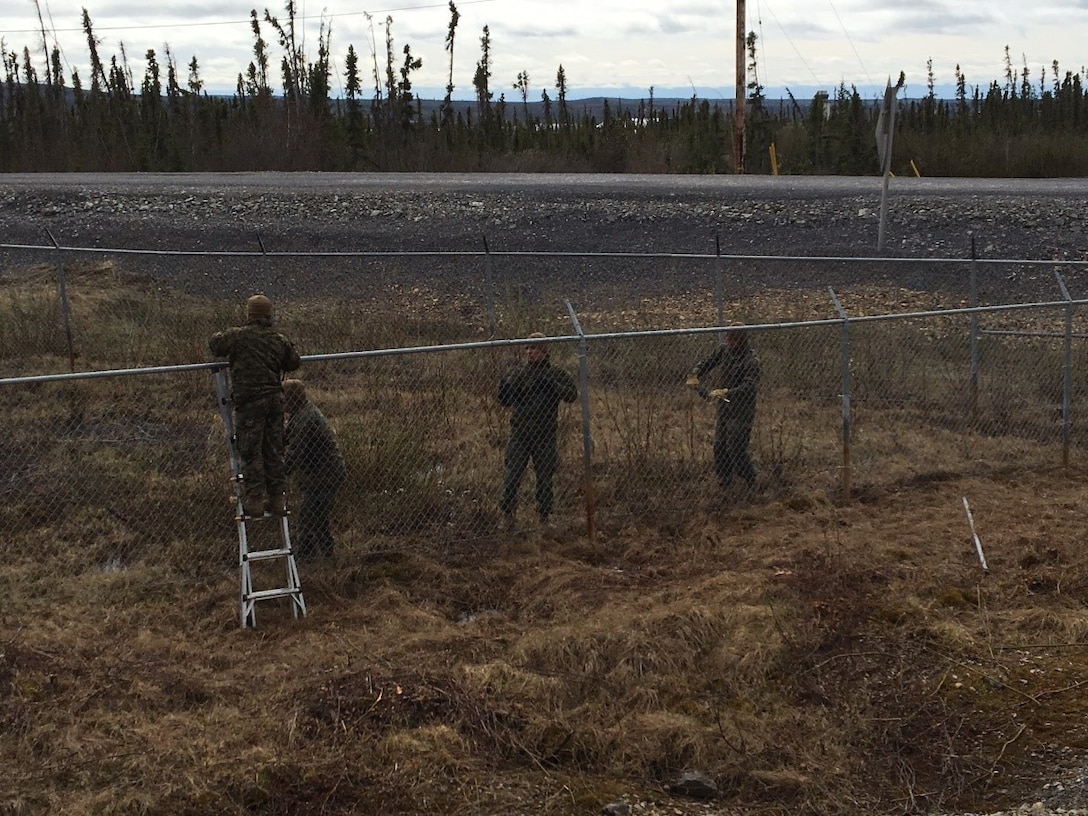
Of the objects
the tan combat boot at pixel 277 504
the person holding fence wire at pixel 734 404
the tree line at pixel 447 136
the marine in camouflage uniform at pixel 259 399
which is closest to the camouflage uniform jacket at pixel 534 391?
the person holding fence wire at pixel 734 404

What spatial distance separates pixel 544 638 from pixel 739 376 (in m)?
→ 3.39

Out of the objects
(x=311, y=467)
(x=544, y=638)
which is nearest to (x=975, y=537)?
(x=544, y=638)

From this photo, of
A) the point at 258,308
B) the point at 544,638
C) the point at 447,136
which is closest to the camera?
the point at 544,638

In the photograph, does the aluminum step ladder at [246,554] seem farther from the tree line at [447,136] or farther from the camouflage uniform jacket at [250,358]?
the tree line at [447,136]

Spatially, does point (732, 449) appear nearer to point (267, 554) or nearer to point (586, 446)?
point (586, 446)

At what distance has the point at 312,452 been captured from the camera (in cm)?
700

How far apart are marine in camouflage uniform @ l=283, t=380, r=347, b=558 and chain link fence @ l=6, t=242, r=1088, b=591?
241mm

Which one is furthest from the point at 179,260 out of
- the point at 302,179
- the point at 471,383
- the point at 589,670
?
the point at 589,670

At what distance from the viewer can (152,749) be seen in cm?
487

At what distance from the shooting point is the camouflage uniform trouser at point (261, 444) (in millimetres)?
6500

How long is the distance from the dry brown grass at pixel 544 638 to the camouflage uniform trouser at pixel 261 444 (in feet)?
2.25

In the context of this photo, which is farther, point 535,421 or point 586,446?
point 535,421

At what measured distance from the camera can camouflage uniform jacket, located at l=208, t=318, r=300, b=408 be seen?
6434 millimetres

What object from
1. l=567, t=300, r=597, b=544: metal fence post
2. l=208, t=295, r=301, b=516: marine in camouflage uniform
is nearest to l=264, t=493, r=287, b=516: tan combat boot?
l=208, t=295, r=301, b=516: marine in camouflage uniform
